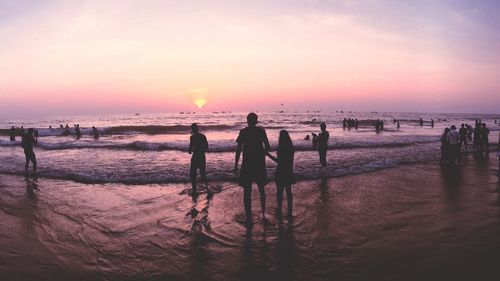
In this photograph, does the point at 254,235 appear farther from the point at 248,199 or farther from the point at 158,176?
the point at 158,176

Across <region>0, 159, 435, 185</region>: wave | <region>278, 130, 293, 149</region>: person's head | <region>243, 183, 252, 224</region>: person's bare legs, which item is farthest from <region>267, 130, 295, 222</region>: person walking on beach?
<region>0, 159, 435, 185</region>: wave

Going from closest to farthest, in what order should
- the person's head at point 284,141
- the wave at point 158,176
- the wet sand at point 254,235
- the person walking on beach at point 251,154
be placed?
the wet sand at point 254,235
the person walking on beach at point 251,154
the person's head at point 284,141
the wave at point 158,176

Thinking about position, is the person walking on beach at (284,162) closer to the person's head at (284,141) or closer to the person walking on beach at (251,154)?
the person's head at (284,141)

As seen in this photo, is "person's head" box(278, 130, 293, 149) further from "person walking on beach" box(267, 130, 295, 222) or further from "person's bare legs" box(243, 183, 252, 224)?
"person's bare legs" box(243, 183, 252, 224)

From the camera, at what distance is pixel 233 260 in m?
5.20

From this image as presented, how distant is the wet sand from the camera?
485cm

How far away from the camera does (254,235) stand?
6.30 meters

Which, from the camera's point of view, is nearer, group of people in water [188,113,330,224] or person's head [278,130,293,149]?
Result: group of people in water [188,113,330,224]

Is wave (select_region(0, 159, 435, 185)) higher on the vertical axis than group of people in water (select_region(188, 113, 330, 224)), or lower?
lower

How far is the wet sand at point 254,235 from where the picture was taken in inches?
191

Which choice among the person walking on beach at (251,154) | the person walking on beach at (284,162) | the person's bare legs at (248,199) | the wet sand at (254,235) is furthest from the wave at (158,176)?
the person walking on beach at (251,154)

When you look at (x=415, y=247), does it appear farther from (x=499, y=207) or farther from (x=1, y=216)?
(x=1, y=216)

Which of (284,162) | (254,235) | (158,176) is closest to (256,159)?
(284,162)

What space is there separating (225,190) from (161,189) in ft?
7.00
